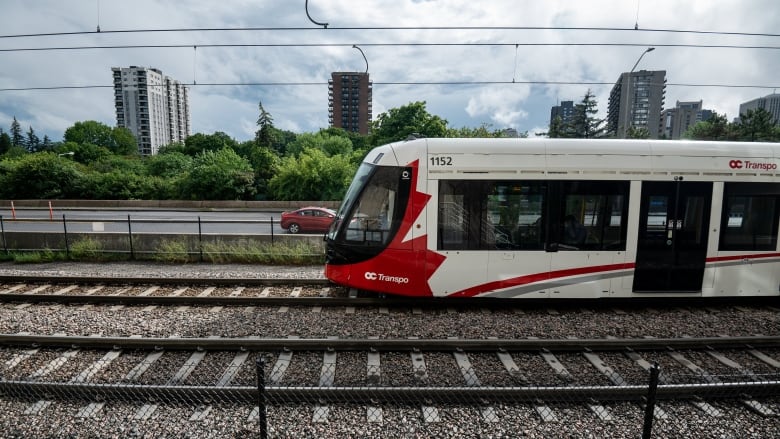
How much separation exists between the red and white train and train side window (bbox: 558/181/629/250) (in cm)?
2

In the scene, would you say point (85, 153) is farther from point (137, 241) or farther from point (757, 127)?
point (757, 127)

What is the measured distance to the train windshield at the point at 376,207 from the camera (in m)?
6.86

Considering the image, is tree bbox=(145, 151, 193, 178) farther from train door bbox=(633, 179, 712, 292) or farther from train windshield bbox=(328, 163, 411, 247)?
train door bbox=(633, 179, 712, 292)

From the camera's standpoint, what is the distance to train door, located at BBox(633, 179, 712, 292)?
23.1ft

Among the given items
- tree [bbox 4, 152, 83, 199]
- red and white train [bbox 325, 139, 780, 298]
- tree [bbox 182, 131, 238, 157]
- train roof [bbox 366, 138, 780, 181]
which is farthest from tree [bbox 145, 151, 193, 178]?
train roof [bbox 366, 138, 780, 181]

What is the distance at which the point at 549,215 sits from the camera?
6.93 meters

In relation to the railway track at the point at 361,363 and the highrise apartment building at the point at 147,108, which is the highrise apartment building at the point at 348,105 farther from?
the railway track at the point at 361,363

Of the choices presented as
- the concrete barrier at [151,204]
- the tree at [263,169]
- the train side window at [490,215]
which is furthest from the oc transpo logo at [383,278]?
the tree at [263,169]

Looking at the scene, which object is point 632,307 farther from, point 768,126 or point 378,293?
point 768,126

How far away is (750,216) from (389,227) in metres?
6.75

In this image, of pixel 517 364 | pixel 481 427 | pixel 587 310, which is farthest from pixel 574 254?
pixel 481 427

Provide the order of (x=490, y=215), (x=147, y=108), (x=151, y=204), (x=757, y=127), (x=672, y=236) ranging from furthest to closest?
(x=147, y=108) → (x=757, y=127) → (x=151, y=204) → (x=672, y=236) → (x=490, y=215)

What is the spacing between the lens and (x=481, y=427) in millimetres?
3922

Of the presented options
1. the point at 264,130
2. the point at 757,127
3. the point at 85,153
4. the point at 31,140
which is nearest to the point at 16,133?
the point at 31,140
